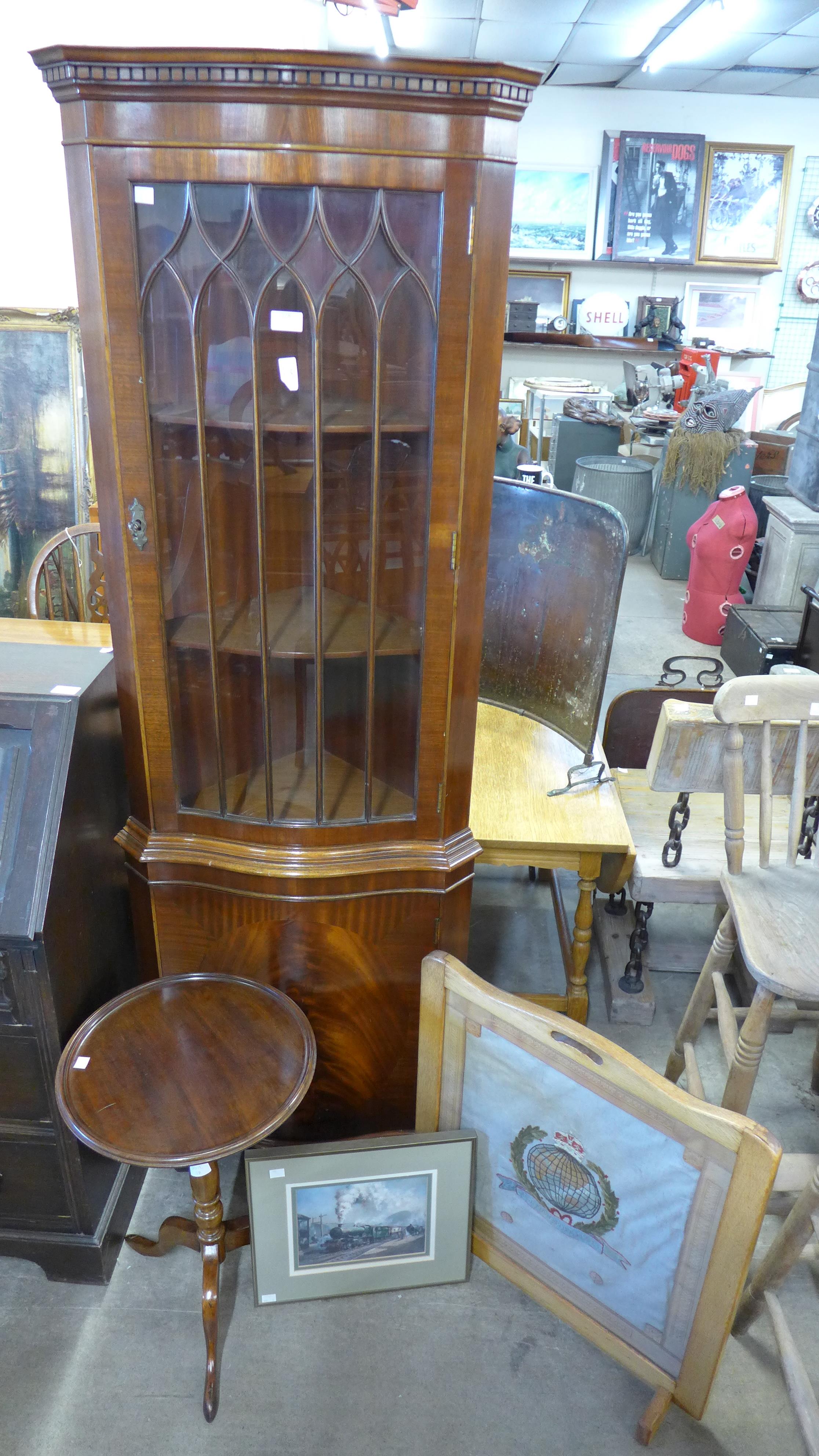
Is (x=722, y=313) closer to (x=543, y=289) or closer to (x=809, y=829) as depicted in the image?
(x=543, y=289)

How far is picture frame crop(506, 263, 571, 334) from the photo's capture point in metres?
8.47

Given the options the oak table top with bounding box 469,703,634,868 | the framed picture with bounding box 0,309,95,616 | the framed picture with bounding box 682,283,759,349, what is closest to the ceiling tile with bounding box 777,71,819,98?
the framed picture with bounding box 682,283,759,349

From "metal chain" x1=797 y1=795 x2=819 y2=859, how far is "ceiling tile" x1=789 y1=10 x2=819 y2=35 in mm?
5865

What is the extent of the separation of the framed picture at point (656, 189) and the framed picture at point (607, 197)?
35 millimetres

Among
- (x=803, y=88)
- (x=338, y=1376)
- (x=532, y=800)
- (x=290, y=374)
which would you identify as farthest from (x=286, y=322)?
(x=803, y=88)

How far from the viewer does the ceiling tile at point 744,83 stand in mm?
7398

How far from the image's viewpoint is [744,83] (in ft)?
25.2

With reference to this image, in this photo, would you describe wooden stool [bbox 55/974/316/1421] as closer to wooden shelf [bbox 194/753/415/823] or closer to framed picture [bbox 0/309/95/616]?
wooden shelf [bbox 194/753/415/823]

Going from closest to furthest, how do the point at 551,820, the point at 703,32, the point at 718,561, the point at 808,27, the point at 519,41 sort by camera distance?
1. the point at 551,820
2. the point at 718,561
3. the point at 808,27
4. the point at 703,32
5. the point at 519,41

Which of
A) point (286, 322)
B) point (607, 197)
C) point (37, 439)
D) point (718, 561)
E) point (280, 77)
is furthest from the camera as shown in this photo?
point (607, 197)

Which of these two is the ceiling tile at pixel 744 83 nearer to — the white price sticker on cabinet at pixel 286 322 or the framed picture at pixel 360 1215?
the white price sticker on cabinet at pixel 286 322

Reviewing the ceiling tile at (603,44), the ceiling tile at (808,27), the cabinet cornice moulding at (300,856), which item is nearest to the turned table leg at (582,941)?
the cabinet cornice moulding at (300,856)

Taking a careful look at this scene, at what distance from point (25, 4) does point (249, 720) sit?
2.97 meters

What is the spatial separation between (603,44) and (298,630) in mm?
6970
